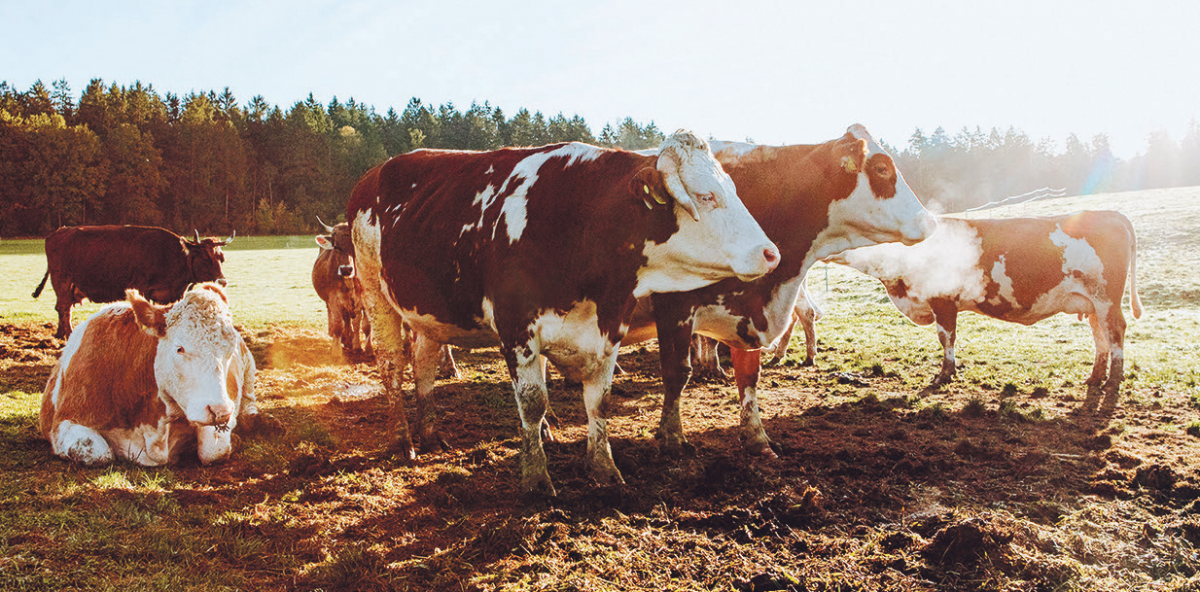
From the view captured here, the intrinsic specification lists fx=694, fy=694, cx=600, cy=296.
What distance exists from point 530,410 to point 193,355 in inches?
101

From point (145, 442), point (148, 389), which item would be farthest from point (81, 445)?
point (148, 389)

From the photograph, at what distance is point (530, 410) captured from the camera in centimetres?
486

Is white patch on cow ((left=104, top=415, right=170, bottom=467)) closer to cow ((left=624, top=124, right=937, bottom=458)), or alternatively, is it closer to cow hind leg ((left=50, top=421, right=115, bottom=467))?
cow hind leg ((left=50, top=421, right=115, bottom=467))

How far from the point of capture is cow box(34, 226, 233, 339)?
43.7 feet

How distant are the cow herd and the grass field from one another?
461 mm

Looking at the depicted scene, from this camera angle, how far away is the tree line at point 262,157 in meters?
53.8

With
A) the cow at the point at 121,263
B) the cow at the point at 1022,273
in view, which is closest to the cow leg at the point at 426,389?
the cow at the point at 1022,273

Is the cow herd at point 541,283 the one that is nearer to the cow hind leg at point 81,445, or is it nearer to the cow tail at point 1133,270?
the cow hind leg at point 81,445

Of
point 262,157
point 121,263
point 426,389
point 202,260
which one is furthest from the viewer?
point 262,157

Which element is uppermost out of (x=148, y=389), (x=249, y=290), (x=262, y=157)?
(x=262, y=157)

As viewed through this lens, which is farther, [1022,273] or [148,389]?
[1022,273]

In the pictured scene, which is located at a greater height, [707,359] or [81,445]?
[81,445]

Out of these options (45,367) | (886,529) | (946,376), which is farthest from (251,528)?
(946,376)

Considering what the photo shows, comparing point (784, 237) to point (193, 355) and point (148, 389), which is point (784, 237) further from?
point (148, 389)
